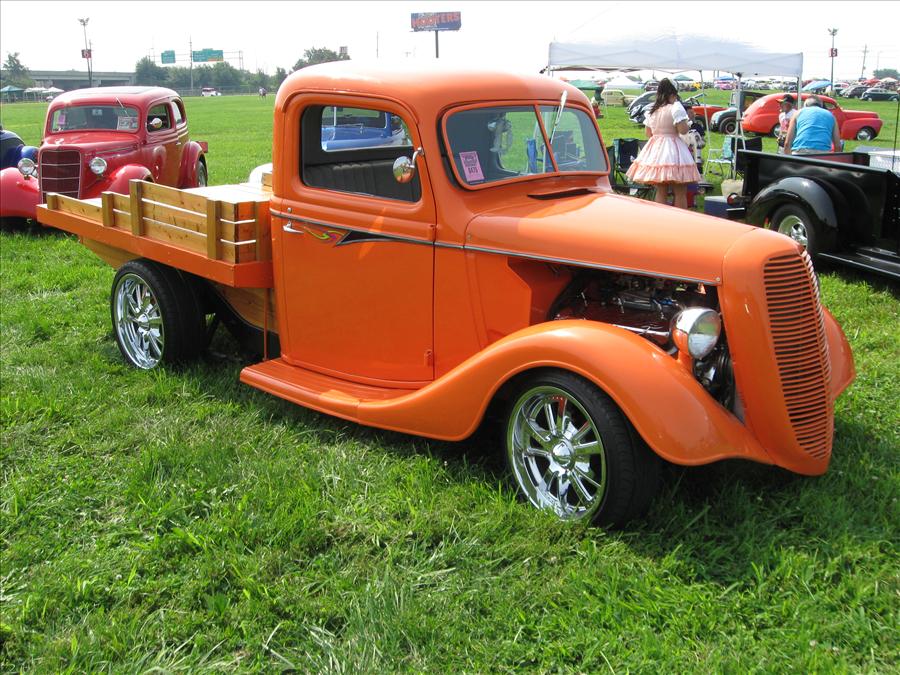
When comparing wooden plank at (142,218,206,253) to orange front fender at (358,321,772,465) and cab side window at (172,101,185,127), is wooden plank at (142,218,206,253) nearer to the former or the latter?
orange front fender at (358,321,772,465)

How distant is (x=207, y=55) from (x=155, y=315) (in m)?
125

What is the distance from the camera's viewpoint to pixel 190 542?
354cm

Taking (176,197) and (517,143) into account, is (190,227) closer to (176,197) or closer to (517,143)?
(176,197)

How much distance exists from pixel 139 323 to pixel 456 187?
2.70m

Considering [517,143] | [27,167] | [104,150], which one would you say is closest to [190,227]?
[517,143]

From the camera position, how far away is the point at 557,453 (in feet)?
11.8

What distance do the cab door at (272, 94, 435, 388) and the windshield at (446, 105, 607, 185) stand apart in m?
0.24

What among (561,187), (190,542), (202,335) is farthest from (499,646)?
(202,335)

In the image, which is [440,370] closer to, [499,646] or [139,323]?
[499,646]

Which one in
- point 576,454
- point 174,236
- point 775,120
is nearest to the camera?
point 576,454

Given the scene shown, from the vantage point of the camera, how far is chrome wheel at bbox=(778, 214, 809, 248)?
7434 millimetres

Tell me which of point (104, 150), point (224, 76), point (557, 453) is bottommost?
point (557, 453)

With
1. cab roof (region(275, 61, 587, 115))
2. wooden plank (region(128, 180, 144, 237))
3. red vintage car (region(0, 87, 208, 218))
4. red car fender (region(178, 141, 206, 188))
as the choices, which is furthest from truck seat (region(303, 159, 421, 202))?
red car fender (region(178, 141, 206, 188))

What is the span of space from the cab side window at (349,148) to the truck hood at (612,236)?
0.75 metres
